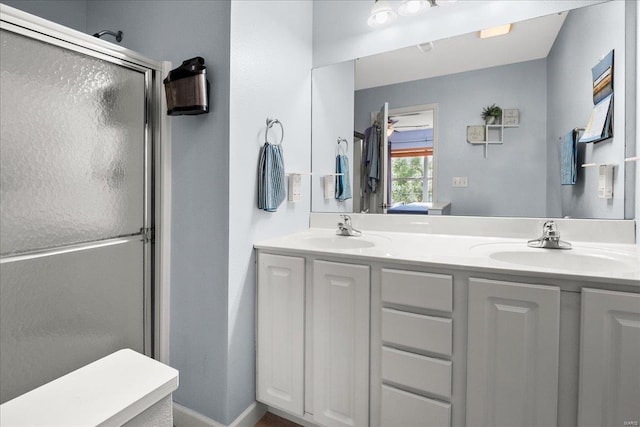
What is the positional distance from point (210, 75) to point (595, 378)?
1825 mm

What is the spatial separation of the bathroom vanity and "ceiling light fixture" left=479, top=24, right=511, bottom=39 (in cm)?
104

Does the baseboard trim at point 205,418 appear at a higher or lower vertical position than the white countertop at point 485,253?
lower

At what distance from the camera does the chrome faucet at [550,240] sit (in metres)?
1.42

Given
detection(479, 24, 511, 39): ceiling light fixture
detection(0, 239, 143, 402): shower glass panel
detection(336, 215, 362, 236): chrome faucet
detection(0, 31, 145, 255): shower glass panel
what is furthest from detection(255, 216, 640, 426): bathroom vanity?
detection(479, 24, 511, 39): ceiling light fixture

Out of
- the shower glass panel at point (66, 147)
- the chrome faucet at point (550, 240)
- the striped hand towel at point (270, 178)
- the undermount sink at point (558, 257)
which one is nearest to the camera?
the shower glass panel at point (66, 147)

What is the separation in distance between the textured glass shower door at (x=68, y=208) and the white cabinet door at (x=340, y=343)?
2.89 feet

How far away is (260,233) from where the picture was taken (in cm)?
168

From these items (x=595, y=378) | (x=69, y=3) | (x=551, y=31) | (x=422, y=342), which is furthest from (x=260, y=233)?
(x=69, y=3)

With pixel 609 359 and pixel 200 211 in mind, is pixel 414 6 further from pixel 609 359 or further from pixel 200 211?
pixel 609 359

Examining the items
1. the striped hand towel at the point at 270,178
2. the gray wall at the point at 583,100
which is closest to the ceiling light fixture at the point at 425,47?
the gray wall at the point at 583,100

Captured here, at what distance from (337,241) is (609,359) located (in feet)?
3.93

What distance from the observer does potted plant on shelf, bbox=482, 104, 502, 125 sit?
170cm

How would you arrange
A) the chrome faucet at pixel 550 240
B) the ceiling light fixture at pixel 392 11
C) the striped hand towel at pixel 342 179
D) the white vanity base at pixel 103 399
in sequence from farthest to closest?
the striped hand towel at pixel 342 179 → the ceiling light fixture at pixel 392 11 → the chrome faucet at pixel 550 240 → the white vanity base at pixel 103 399

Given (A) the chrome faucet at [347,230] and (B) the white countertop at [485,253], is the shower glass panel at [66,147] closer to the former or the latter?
(B) the white countertop at [485,253]
